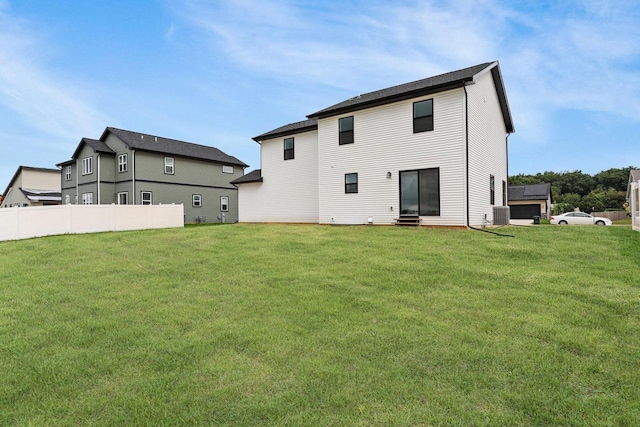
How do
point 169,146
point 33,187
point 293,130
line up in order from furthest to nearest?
point 33,187, point 169,146, point 293,130

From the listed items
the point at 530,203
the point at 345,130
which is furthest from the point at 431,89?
the point at 530,203

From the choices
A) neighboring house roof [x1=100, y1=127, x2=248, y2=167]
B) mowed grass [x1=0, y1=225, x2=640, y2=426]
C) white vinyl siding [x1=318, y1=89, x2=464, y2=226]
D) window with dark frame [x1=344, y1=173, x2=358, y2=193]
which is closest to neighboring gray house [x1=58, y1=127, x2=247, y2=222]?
neighboring house roof [x1=100, y1=127, x2=248, y2=167]

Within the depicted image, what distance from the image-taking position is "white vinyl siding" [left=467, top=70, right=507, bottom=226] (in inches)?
488

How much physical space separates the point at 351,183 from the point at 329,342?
1157 centimetres

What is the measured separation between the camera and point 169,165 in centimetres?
2562

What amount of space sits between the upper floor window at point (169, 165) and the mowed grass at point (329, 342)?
1974 cm

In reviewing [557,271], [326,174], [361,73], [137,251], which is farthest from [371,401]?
[361,73]

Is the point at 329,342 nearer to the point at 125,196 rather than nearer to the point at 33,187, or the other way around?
the point at 125,196

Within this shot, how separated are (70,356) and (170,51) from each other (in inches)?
662

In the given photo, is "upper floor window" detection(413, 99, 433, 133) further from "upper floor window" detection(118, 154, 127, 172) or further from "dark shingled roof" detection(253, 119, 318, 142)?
"upper floor window" detection(118, 154, 127, 172)

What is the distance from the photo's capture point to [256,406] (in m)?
2.52

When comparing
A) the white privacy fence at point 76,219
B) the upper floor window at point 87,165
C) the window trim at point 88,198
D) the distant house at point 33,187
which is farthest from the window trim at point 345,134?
the distant house at point 33,187

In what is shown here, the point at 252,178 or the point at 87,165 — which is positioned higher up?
the point at 87,165

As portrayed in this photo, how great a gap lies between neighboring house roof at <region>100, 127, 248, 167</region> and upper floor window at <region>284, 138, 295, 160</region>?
1225 centimetres
